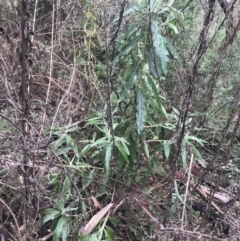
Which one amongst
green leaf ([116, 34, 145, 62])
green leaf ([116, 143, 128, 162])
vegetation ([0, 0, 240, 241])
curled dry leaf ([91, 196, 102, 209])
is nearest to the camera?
vegetation ([0, 0, 240, 241])

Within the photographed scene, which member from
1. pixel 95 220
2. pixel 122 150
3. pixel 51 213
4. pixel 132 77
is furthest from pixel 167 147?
pixel 51 213

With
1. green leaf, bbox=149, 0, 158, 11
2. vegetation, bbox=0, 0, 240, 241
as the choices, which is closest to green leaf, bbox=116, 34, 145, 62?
vegetation, bbox=0, 0, 240, 241

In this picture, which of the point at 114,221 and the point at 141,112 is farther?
the point at 114,221

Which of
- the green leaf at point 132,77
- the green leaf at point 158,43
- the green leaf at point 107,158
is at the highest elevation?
the green leaf at point 158,43

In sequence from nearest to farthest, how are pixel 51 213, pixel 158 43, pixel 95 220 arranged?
pixel 158 43, pixel 51 213, pixel 95 220

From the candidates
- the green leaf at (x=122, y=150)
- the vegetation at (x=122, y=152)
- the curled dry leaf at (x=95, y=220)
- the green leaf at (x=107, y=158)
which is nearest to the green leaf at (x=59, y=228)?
the vegetation at (x=122, y=152)

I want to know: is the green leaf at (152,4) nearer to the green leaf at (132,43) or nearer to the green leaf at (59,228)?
the green leaf at (132,43)

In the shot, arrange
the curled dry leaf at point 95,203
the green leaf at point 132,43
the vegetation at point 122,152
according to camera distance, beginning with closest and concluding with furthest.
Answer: the vegetation at point 122,152 → the green leaf at point 132,43 → the curled dry leaf at point 95,203

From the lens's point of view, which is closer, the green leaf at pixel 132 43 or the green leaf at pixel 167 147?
the green leaf at pixel 132 43

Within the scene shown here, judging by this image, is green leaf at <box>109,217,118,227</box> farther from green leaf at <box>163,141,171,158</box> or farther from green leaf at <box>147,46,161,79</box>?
green leaf at <box>147,46,161,79</box>

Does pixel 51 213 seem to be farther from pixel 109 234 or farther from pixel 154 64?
pixel 154 64

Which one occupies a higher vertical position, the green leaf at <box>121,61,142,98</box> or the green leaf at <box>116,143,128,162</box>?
the green leaf at <box>121,61,142,98</box>

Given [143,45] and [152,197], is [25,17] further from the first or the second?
[152,197]

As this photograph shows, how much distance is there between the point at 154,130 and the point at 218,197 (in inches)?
25.9
